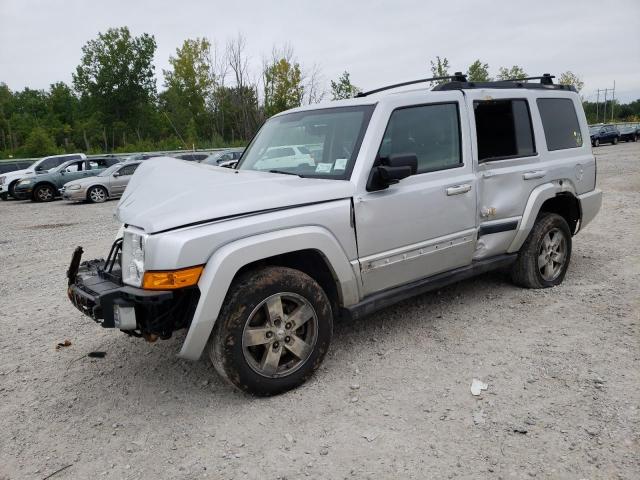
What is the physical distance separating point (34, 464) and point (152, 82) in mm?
57193

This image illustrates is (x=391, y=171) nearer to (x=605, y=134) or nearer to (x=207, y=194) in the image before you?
(x=207, y=194)

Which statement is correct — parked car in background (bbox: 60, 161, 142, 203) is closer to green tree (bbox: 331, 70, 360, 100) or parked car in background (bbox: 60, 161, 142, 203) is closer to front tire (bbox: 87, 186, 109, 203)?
front tire (bbox: 87, 186, 109, 203)

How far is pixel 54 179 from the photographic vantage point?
1889 centimetres

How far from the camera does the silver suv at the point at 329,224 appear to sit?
2.97 meters

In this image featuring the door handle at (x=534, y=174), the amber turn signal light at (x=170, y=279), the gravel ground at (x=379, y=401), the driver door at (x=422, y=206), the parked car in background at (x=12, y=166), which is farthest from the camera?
the parked car in background at (x=12, y=166)

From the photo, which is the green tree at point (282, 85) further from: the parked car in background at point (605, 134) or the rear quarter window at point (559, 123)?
the rear quarter window at point (559, 123)

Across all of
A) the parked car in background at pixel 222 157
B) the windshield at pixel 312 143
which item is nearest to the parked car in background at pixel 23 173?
the parked car in background at pixel 222 157

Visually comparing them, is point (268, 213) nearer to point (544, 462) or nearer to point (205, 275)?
point (205, 275)

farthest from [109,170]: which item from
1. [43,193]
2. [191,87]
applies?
[191,87]

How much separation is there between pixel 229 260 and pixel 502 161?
2785 mm

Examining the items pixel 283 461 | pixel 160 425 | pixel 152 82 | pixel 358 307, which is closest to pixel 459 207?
pixel 358 307

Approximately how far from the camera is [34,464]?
2791mm

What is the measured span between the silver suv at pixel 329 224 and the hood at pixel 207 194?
0.5 inches

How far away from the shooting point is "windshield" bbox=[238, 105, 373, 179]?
3.73 metres
